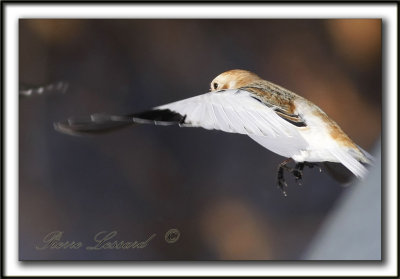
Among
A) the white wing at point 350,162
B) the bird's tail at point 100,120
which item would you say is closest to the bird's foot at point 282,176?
the white wing at point 350,162

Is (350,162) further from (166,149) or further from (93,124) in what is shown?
(93,124)

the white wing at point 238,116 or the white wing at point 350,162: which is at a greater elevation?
the white wing at point 238,116

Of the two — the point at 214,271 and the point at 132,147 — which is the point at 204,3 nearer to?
the point at 132,147

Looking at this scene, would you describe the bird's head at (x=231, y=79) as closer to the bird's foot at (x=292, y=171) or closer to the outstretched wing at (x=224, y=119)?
the outstretched wing at (x=224, y=119)

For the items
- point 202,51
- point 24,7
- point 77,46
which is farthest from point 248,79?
point 24,7

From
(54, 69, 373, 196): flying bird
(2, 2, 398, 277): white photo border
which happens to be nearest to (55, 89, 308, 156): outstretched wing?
(54, 69, 373, 196): flying bird

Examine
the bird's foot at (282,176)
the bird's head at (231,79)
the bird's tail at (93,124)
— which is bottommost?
the bird's foot at (282,176)
